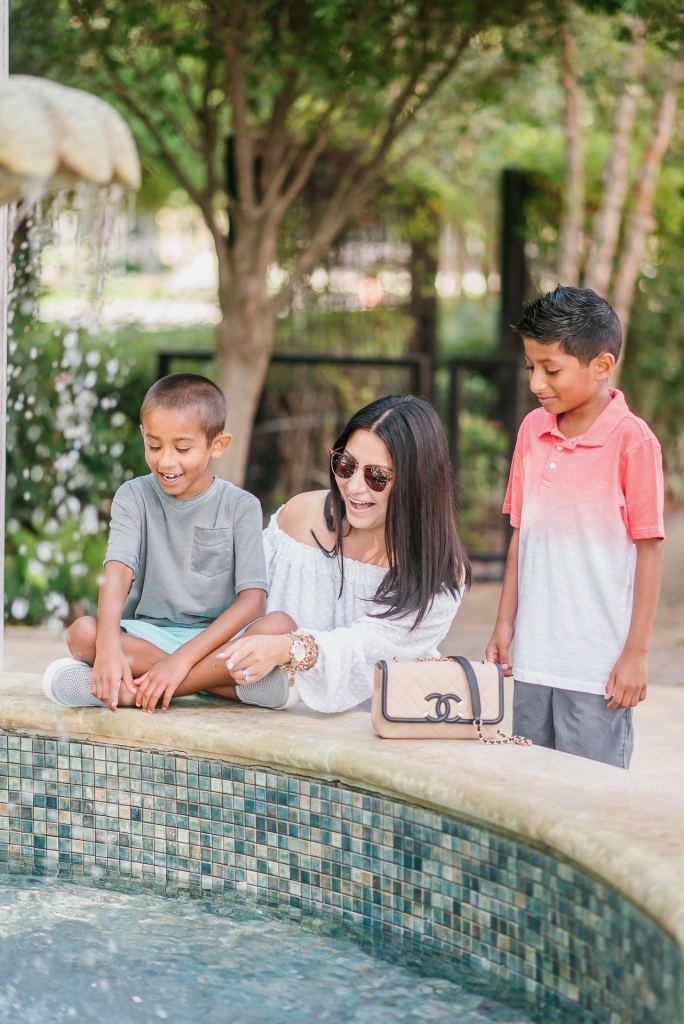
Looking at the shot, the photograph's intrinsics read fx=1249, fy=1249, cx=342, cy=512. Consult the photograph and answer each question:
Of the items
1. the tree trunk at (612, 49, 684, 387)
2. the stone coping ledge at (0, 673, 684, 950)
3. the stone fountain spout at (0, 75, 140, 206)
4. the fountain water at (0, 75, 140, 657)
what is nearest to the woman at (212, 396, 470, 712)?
the stone coping ledge at (0, 673, 684, 950)

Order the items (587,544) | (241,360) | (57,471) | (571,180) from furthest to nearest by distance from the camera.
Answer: (571,180), (57,471), (241,360), (587,544)

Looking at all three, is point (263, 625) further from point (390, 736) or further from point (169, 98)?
point (169, 98)

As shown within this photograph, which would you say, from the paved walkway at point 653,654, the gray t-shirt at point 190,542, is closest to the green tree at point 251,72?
the paved walkway at point 653,654

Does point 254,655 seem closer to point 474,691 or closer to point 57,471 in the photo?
point 474,691

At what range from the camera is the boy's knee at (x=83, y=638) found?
2908 mm

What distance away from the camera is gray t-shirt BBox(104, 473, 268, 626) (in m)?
3.00

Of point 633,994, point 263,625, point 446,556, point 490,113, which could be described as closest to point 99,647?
point 263,625

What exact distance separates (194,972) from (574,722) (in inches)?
40.1

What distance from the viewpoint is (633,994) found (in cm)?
202

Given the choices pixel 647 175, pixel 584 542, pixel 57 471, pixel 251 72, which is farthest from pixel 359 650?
pixel 647 175

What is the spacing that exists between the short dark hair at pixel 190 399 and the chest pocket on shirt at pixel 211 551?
0.76 feet

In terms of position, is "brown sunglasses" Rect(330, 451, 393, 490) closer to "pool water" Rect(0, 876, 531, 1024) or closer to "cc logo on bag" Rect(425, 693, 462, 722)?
"cc logo on bag" Rect(425, 693, 462, 722)

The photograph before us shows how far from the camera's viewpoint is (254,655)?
278 centimetres

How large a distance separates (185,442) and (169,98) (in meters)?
4.29
